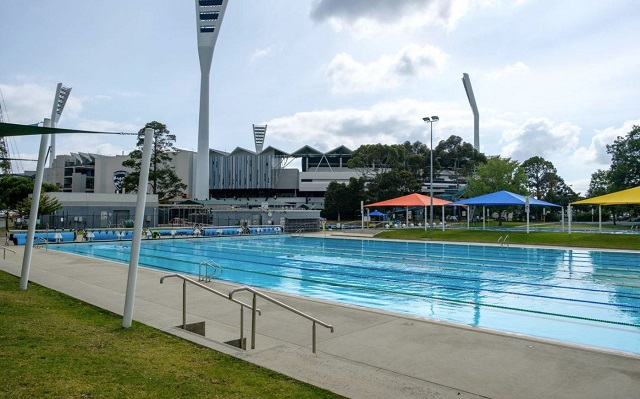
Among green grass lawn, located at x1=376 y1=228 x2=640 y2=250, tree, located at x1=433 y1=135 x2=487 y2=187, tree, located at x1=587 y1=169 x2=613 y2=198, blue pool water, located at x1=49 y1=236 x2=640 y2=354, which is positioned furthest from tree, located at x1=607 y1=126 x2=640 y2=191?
blue pool water, located at x1=49 y1=236 x2=640 y2=354

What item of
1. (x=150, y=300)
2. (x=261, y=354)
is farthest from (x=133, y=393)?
(x=150, y=300)

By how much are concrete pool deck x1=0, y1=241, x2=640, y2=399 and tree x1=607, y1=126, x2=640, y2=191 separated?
53514 mm

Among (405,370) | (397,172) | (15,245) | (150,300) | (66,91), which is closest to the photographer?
(405,370)

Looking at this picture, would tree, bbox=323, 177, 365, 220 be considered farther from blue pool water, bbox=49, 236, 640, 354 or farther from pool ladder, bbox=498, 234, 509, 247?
blue pool water, bbox=49, 236, 640, 354

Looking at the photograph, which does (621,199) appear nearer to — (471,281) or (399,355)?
(471,281)

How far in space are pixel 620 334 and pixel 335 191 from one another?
57308mm

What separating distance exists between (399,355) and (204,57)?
7378 centimetres

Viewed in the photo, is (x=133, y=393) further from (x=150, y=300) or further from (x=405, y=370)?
(x=150, y=300)

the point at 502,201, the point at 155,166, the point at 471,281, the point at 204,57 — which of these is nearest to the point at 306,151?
the point at 204,57

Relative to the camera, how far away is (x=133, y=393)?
155 inches

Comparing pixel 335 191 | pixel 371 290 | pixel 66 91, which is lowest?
pixel 371 290

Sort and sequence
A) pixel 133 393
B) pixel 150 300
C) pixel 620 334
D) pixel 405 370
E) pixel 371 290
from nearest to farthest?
1. pixel 133 393
2. pixel 405 370
3. pixel 620 334
4. pixel 150 300
5. pixel 371 290

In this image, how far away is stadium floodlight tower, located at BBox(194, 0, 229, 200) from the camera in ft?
235

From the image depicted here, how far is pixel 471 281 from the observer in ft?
46.8
